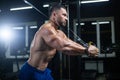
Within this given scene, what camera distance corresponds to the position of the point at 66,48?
81.4 inches

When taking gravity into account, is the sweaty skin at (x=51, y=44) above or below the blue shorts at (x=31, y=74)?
above

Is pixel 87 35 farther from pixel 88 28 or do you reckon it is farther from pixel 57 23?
pixel 57 23

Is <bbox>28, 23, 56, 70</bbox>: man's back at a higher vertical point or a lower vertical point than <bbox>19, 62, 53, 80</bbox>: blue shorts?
higher

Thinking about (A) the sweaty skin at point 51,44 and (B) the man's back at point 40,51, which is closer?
(A) the sweaty skin at point 51,44

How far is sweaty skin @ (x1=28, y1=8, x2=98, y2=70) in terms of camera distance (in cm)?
207

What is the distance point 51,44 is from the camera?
7.03 ft

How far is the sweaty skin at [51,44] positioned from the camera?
2068 millimetres

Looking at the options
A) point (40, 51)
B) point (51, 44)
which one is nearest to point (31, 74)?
point (40, 51)

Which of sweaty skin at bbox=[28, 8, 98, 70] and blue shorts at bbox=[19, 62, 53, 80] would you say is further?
blue shorts at bbox=[19, 62, 53, 80]

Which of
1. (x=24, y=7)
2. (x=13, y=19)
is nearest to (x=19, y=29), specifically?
(x=13, y=19)

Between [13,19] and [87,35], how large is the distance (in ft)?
10.2

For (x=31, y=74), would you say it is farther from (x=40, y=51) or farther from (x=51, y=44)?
(x=51, y=44)

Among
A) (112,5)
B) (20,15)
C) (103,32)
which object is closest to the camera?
(112,5)

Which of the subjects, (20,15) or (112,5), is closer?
(112,5)
